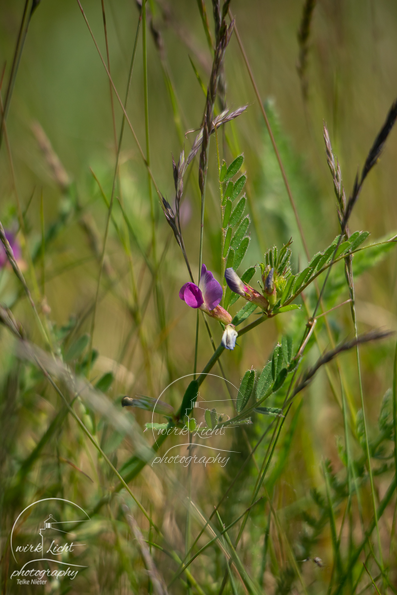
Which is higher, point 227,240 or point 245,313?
point 227,240

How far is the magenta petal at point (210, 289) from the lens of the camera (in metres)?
0.70

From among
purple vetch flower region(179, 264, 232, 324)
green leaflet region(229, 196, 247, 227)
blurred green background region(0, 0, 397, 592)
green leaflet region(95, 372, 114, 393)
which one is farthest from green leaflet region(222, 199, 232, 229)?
green leaflet region(95, 372, 114, 393)

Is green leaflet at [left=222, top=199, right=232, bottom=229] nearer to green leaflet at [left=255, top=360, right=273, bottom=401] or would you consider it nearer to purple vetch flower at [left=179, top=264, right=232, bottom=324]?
purple vetch flower at [left=179, top=264, right=232, bottom=324]

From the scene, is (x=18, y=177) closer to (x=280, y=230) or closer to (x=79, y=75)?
(x=79, y=75)

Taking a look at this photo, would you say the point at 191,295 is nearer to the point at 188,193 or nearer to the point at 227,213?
the point at 227,213

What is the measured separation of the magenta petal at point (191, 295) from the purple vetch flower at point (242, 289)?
0.05 metres

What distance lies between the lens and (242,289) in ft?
2.29

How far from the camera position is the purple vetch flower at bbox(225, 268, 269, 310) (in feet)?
2.27

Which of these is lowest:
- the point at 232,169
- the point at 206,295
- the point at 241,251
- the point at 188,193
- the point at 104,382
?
the point at 104,382

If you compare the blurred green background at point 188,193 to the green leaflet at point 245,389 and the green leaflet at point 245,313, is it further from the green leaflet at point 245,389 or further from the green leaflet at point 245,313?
the green leaflet at point 245,389

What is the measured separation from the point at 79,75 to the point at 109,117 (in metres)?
0.72

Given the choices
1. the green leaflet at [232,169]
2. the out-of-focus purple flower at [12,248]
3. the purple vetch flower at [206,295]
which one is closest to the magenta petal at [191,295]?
the purple vetch flower at [206,295]

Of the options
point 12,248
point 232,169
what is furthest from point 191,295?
point 12,248

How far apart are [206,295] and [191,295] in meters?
0.04
